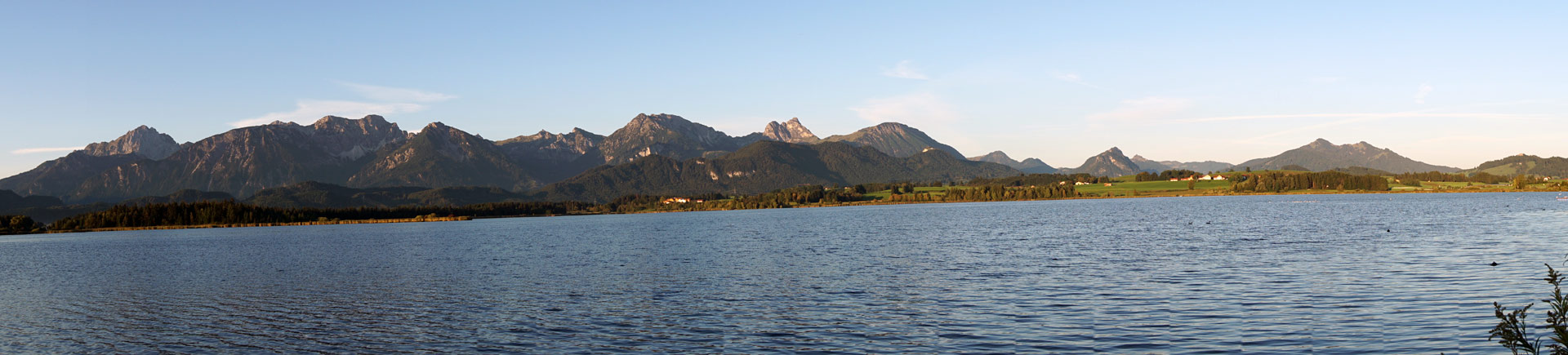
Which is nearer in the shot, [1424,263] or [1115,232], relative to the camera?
[1424,263]

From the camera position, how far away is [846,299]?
147 ft

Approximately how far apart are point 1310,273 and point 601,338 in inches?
1524

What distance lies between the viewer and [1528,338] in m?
28.1

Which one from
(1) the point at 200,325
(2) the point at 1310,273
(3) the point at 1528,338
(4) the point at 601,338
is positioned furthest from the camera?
(2) the point at 1310,273

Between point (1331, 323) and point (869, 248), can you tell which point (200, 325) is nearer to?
point (1331, 323)

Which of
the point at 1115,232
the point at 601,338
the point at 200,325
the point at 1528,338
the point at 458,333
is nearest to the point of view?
the point at 1528,338

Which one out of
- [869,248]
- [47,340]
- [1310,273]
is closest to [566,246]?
[869,248]

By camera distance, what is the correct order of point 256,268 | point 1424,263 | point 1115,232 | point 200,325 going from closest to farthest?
point 200,325, point 1424,263, point 256,268, point 1115,232

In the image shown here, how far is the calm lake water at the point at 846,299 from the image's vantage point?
3216 cm

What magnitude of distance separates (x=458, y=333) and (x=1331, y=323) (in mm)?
32295

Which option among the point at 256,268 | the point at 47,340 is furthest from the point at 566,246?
the point at 47,340

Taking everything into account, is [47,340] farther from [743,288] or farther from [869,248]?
[869,248]

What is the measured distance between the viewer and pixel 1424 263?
5431 cm

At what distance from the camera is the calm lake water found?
1266 inches
